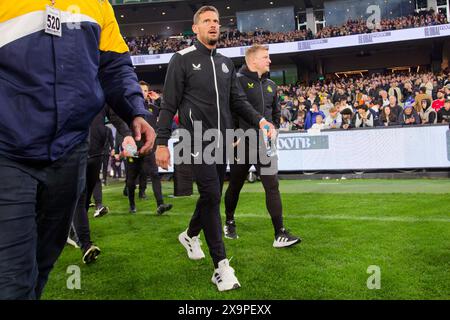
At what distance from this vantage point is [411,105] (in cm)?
1228

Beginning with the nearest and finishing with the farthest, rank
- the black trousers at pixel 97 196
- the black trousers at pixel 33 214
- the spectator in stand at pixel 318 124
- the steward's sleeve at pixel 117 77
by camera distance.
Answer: the black trousers at pixel 33 214 → the steward's sleeve at pixel 117 77 → the black trousers at pixel 97 196 → the spectator in stand at pixel 318 124

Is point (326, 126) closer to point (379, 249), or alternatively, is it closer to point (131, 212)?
point (131, 212)

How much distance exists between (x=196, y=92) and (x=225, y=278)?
1465 mm

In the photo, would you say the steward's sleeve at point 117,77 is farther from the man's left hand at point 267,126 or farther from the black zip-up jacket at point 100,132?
the black zip-up jacket at point 100,132

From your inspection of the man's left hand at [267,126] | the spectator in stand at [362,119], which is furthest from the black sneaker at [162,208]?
the spectator in stand at [362,119]

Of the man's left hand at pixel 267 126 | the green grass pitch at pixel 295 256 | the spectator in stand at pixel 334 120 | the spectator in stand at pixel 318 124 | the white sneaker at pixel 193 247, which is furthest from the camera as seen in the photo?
the spectator in stand at pixel 334 120

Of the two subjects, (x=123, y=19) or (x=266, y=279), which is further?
(x=123, y=19)

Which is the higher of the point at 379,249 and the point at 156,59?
the point at 156,59

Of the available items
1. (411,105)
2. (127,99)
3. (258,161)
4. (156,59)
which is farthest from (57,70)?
(156,59)

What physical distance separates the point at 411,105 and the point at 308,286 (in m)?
10.2

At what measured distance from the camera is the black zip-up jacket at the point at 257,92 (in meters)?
5.03

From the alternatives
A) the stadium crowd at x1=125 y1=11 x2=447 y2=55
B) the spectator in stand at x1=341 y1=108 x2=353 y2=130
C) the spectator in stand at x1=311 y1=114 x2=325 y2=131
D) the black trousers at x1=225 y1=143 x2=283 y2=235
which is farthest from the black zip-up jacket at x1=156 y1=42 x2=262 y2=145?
the stadium crowd at x1=125 y1=11 x2=447 y2=55

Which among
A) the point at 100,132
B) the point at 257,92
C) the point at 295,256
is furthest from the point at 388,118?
the point at 295,256

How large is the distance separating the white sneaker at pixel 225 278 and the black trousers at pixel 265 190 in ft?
4.53
